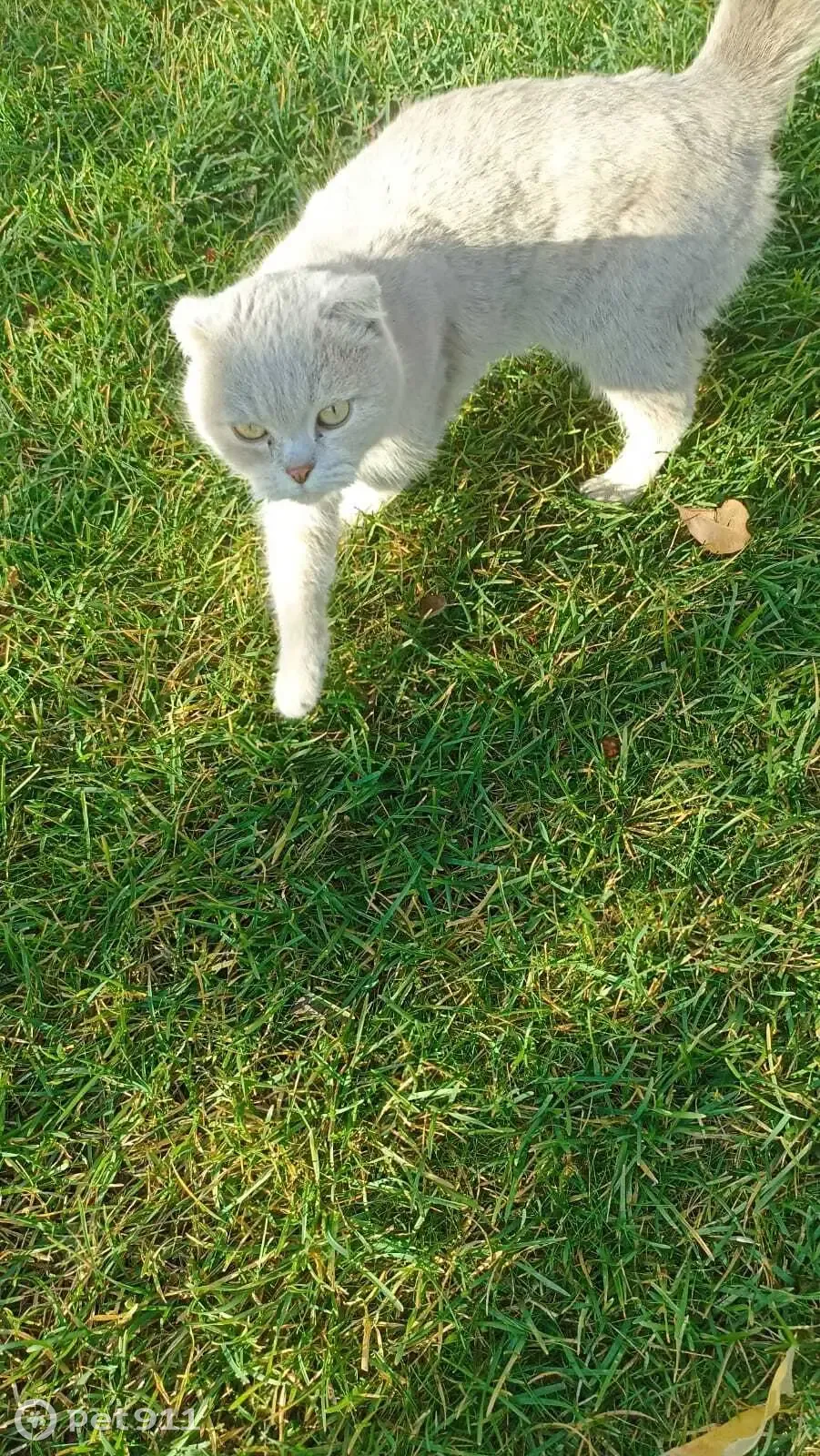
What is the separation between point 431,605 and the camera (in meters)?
2.01

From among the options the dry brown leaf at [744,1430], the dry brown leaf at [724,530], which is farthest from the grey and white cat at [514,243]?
the dry brown leaf at [744,1430]

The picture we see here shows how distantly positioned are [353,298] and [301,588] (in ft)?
1.76

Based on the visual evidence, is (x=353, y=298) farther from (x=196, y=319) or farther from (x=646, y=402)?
(x=646, y=402)

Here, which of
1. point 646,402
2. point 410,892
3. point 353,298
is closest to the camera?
point 353,298

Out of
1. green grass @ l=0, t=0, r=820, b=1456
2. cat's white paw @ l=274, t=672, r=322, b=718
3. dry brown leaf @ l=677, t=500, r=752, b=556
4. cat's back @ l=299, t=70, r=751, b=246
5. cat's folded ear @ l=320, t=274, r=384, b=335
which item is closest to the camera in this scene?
cat's folded ear @ l=320, t=274, r=384, b=335

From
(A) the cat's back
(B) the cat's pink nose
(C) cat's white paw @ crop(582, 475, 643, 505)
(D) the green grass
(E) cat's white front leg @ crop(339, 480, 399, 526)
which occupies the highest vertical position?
(A) the cat's back

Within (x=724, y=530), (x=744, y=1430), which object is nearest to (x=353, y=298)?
(x=724, y=530)

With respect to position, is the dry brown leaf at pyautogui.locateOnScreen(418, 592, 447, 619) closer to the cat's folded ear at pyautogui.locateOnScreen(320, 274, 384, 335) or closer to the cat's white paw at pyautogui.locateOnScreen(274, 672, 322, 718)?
the cat's white paw at pyautogui.locateOnScreen(274, 672, 322, 718)

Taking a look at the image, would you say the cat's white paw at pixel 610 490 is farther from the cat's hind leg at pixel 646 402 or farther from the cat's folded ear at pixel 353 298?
the cat's folded ear at pixel 353 298

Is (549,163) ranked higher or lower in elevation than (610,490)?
higher

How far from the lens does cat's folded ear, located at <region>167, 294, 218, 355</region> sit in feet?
4.69

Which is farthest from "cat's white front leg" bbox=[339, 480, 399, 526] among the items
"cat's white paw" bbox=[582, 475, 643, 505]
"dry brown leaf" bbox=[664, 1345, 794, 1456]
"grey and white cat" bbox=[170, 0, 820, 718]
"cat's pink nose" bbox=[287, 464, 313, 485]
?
"dry brown leaf" bbox=[664, 1345, 794, 1456]

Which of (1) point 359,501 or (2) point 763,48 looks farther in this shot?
(1) point 359,501

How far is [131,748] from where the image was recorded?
1937 millimetres
